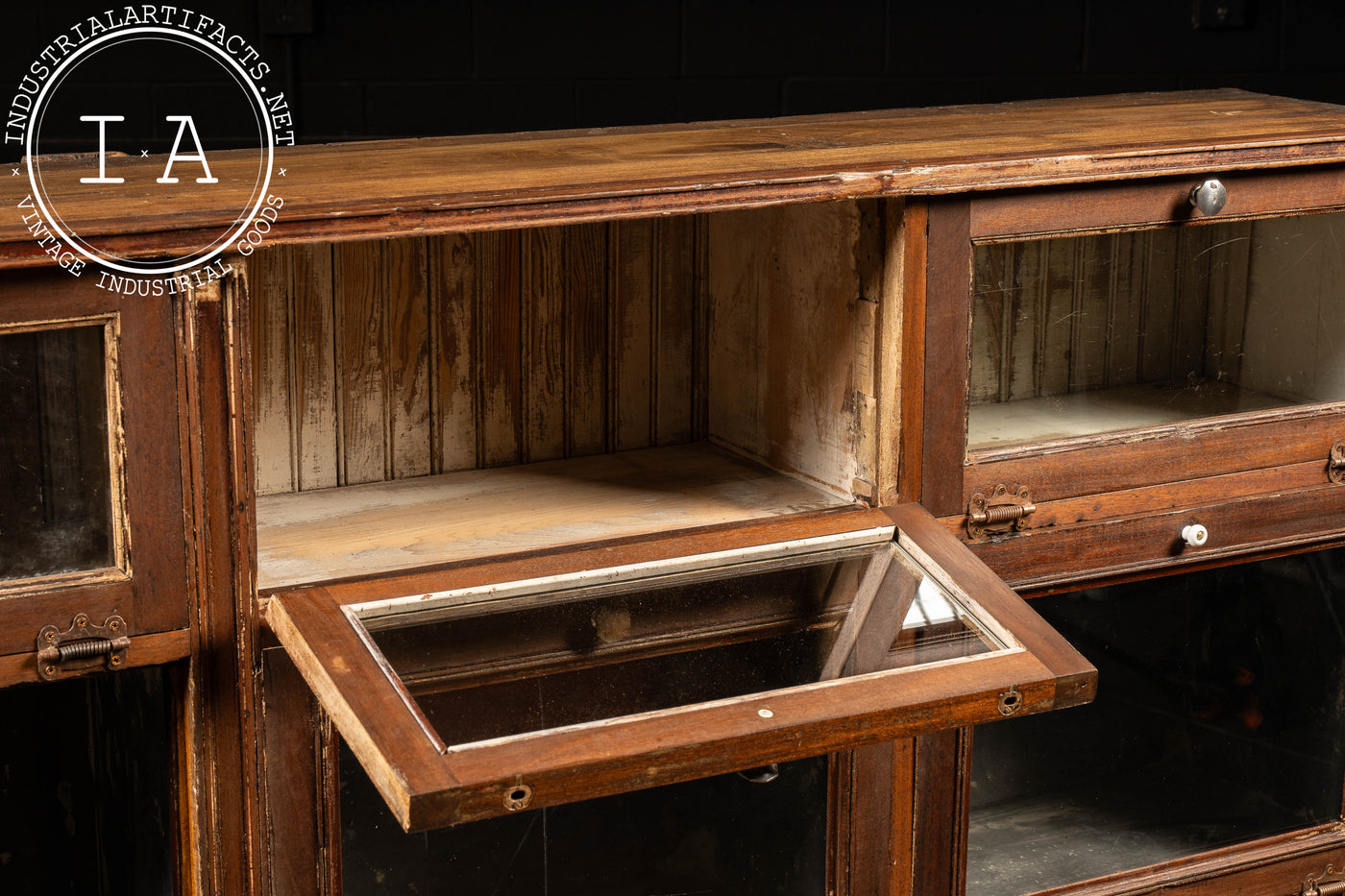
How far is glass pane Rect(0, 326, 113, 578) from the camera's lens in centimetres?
153

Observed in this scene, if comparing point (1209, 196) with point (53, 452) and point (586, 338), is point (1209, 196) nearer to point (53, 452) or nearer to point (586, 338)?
point (586, 338)

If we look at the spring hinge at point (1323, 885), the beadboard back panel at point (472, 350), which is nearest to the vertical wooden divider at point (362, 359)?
the beadboard back panel at point (472, 350)

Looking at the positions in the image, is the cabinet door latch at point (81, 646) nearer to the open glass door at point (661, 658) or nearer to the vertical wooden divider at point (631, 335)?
the open glass door at point (661, 658)

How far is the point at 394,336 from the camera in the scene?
214 centimetres

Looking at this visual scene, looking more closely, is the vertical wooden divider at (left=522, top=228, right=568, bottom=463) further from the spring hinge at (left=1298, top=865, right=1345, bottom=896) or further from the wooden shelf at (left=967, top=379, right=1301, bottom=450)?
the spring hinge at (left=1298, top=865, right=1345, bottom=896)

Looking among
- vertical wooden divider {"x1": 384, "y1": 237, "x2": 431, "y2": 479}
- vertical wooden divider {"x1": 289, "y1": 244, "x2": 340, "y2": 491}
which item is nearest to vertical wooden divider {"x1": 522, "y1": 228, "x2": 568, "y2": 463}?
vertical wooden divider {"x1": 384, "y1": 237, "x2": 431, "y2": 479}

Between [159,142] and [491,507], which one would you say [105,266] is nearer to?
[491,507]

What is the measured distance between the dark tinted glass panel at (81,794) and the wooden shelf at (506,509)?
0.24 m

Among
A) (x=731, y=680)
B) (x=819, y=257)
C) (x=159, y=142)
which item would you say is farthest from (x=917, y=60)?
(x=731, y=680)

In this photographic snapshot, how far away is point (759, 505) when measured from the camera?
6.62 ft

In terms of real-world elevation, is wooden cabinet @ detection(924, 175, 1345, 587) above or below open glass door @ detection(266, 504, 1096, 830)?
above

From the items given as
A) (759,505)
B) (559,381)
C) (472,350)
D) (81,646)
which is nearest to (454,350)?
(472,350)

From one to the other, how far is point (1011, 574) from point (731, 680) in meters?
Answer: 0.49

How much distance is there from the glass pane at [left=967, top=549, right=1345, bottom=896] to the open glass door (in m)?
0.55
